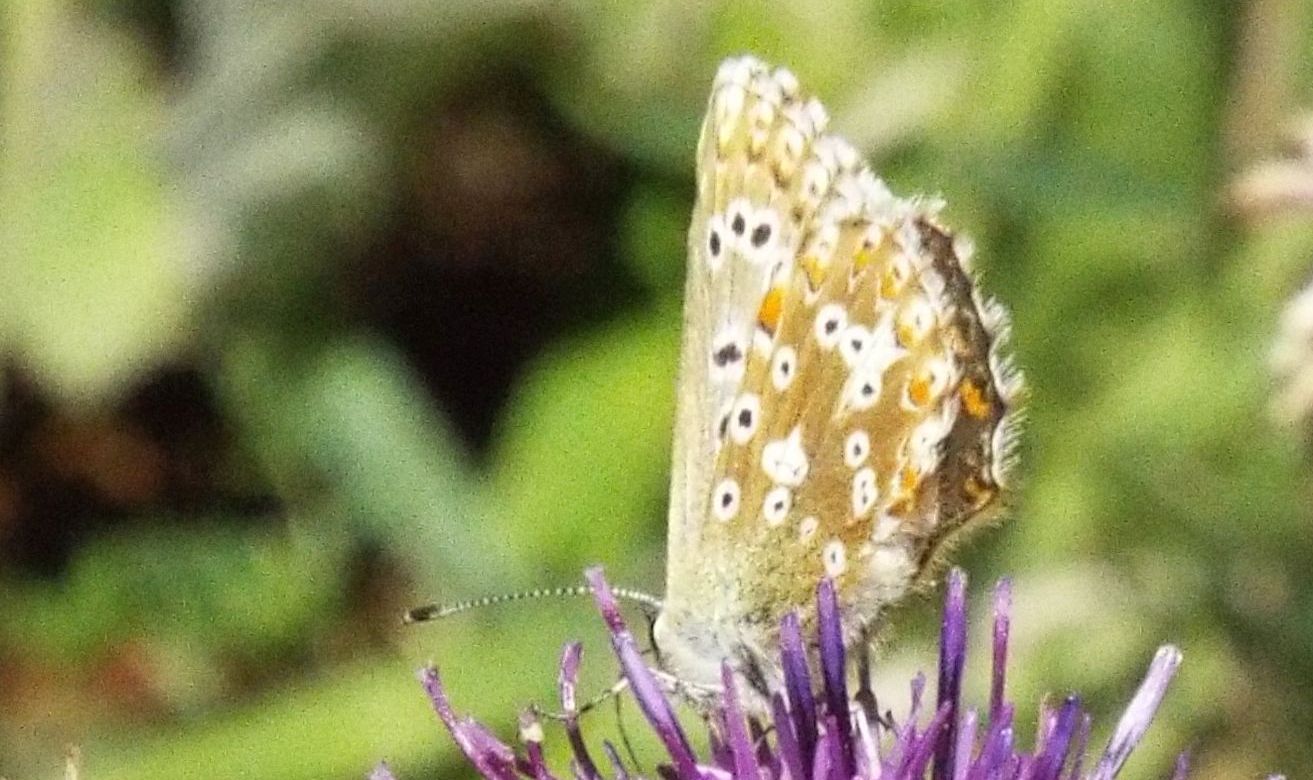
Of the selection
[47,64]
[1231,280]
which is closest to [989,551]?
[1231,280]

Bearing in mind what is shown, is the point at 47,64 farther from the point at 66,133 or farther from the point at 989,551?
the point at 989,551

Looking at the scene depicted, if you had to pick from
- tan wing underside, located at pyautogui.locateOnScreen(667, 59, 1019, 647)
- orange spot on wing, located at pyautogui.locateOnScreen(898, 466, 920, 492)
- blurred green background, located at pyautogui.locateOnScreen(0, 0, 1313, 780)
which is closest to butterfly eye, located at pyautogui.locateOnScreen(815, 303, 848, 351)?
tan wing underside, located at pyautogui.locateOnScreen(667, 59, 1019, 647)

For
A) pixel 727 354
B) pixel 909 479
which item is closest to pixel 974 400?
pixel 909 479

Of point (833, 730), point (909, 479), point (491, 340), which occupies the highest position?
point (491, 340)

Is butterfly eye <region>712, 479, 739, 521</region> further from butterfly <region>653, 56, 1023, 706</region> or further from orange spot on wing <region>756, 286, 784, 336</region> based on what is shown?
orange spot on wing <region>756, 286, 784, 336</region>

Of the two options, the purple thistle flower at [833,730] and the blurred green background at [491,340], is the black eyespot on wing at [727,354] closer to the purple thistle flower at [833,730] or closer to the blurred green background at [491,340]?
the purple thistle flower at [833,730]

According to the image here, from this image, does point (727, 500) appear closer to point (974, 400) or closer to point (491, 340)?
point (974, 400)

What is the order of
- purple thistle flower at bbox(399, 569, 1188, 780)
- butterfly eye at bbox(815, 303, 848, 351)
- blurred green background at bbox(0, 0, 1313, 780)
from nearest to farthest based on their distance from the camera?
purple thistle flower at bbox(399, 569, 1188, 780) < butterfly eye at bbox(815, 303, 848, 351) < blurred green background at bbox(0, 0, 1313, 780)
